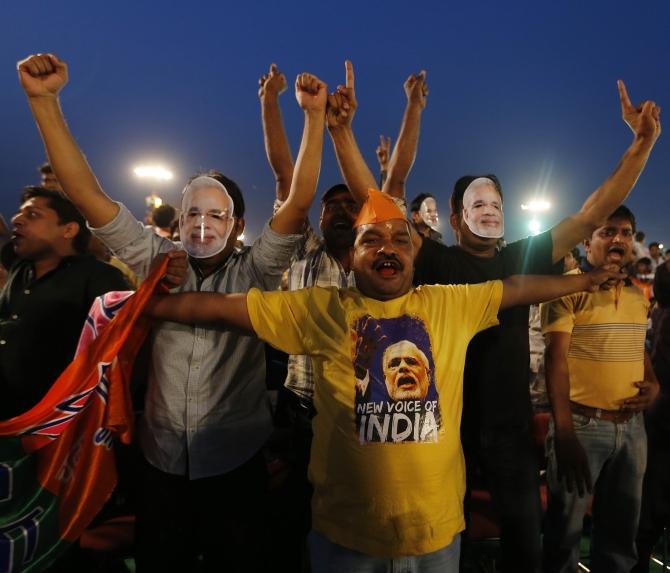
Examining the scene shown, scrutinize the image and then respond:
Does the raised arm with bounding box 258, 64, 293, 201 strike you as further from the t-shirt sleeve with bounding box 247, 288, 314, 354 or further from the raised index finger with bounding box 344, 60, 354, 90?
the t-shirt sleeve with bounding box 247, 288, 314, 354

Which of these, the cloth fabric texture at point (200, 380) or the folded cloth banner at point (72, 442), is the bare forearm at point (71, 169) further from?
the folded cloth banner at point (72, 442)

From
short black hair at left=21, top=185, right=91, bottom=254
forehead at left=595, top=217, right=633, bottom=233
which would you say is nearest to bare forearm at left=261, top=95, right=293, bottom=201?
short black hair at left=21, top=185, right=91, bottom=254

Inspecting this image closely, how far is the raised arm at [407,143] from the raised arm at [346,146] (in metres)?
0.44

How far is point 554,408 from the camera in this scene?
2916 millimetres

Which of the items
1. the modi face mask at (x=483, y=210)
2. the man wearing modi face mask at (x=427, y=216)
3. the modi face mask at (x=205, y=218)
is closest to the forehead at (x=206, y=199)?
the modi face mask at (x=205, y=218)

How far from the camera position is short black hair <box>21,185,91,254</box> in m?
3.06

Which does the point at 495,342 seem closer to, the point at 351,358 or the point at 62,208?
the point at 351,358

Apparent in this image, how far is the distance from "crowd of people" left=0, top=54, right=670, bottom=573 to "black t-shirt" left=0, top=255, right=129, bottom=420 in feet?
0.04

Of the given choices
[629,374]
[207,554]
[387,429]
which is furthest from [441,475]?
[629,374]

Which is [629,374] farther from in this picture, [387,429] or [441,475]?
[387,429]

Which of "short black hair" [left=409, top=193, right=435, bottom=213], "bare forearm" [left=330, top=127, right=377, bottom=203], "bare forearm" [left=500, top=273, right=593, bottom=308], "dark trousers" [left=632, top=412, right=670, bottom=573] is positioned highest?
"short black hair" [left=409, top=193, right=435, bottom=213]

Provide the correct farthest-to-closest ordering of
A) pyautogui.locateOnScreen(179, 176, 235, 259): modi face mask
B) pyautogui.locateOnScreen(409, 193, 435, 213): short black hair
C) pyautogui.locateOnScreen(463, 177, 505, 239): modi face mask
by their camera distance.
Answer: pyautogui.locateOnScreen(409, 193, 435, 213): short black hair → pyautogui.locateOnScreen(463, 177, 505, 239): modi face mask → pyautogui.locateOnScreen(179, 176, 235, 259): modi face mask

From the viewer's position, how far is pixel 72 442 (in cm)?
234

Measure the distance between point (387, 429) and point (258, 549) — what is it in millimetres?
1034
